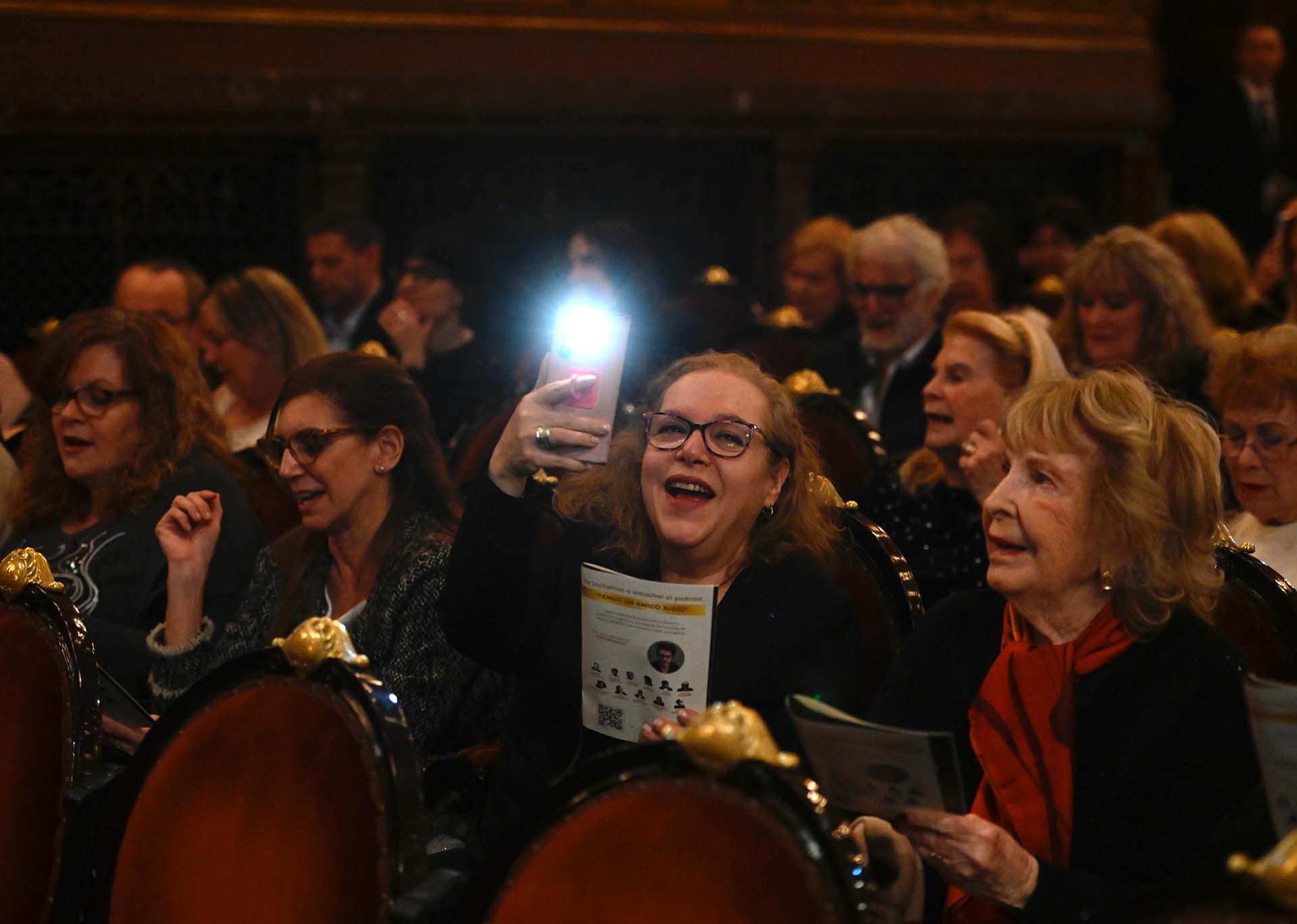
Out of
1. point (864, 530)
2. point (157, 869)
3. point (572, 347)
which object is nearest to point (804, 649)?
point (864, 530)

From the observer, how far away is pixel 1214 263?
4973mm

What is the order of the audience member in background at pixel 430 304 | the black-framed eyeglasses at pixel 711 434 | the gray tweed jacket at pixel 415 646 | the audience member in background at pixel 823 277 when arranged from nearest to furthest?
the black-framed eyeglasses at pixel 711 434
the gray tweed jacket at pixel 415 646
the audience member in background at pixel 430 304
the audience member in background at pixel 823 277

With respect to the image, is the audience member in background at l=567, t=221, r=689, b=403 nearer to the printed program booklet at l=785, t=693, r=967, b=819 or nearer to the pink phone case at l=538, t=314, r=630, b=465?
the pink phone case at l=538, t=314, r=630, b=465

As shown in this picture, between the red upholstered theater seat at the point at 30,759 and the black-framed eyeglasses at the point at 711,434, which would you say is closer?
the red upholstered theater seat at the point at 30,759

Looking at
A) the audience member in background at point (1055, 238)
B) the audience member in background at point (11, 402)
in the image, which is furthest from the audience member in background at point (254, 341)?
the audience member in background at point (1055, 238)

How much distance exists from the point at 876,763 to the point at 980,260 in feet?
16.1

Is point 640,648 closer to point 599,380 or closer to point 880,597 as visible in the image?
point 599,380

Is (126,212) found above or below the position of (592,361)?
above

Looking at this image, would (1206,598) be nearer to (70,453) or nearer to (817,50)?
(70,453)

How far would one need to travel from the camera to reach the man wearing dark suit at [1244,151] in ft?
28.3

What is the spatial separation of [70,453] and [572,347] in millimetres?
1505

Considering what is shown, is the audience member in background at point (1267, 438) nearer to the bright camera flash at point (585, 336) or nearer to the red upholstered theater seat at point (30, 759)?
the bright camera flash at point (585, 336)

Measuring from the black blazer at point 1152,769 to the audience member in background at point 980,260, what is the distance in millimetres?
4328

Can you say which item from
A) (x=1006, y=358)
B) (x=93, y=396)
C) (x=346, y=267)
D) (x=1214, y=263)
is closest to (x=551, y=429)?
(x=93, y=396)
